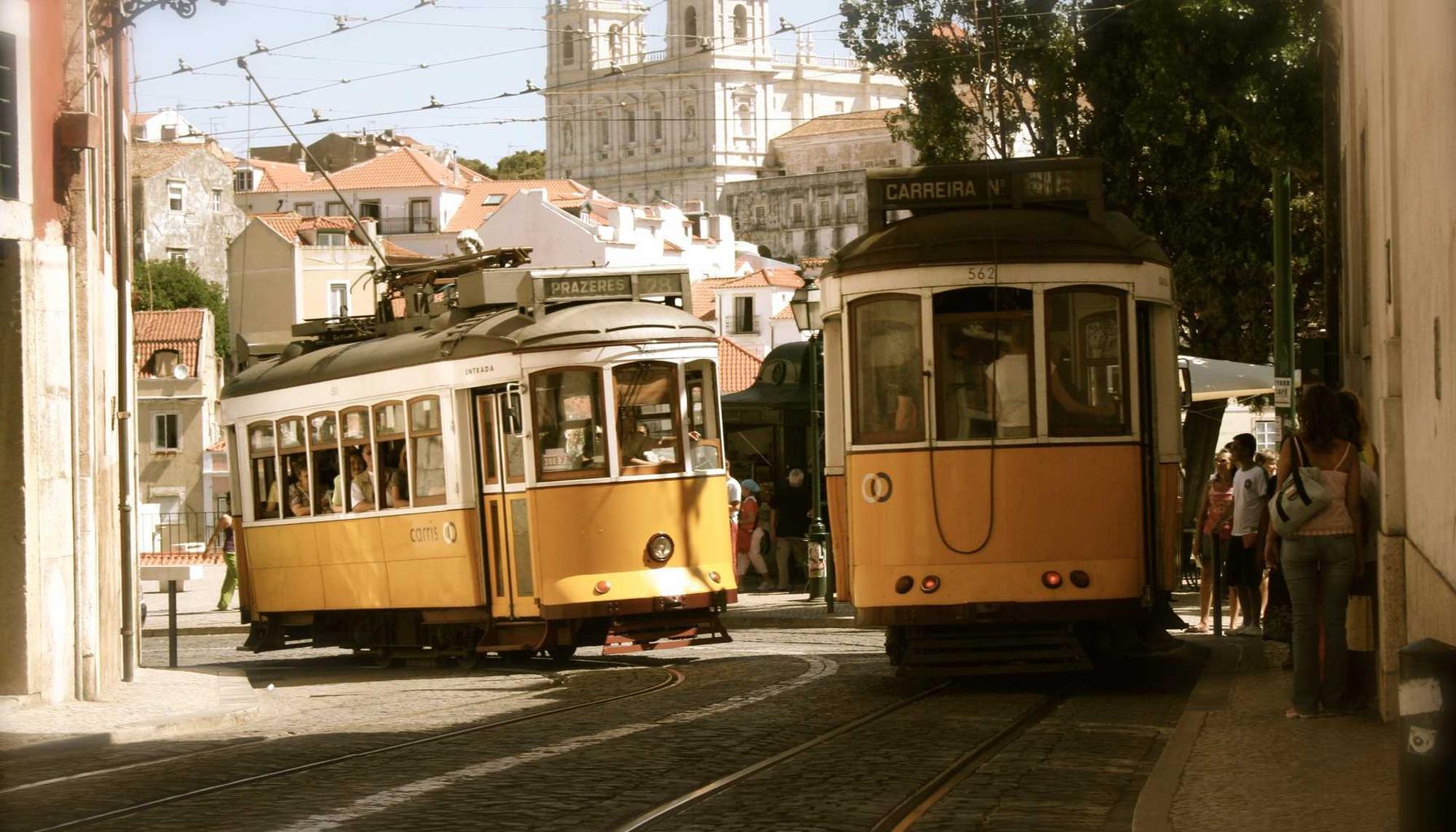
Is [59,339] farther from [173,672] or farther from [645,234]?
[645,234]

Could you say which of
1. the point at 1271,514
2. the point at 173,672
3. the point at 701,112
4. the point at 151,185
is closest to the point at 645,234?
the point at 151,185

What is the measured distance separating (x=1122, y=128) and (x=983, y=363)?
23.5 metres

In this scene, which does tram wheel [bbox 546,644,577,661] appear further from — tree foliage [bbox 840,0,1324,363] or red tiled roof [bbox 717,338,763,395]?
red tiled roof [bbox 717,338,763,395]

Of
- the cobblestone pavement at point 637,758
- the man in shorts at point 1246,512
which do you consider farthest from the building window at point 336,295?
the man in shorts at point 1246,512

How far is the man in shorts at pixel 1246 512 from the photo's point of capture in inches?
631

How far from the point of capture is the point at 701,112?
176 metres

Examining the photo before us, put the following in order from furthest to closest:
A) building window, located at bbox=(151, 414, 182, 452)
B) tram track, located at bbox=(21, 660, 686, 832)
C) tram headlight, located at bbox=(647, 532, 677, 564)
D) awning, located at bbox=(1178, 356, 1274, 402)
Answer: building window, located at bbox=(151, 414, 182, 452) → awning, located at bbox=(1178, 356, 1274, 402) → tram headlight, located at bbox=(647, 532, 677, 564) → tram track, located at bbox=(21, 660, 686, 832)

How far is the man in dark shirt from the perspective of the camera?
3044 centimetres

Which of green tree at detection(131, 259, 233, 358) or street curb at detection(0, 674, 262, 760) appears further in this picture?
green tree at detection(131, 259, 233, 358)

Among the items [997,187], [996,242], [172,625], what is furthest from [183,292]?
[996,242]

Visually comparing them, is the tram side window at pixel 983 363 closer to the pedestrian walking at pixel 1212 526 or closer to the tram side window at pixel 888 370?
the tram side window at pixel 888 370

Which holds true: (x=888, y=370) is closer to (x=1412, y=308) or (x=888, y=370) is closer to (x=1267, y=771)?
(x=1412, y=308)

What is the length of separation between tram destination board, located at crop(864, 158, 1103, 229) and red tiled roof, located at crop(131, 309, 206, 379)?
6706cm

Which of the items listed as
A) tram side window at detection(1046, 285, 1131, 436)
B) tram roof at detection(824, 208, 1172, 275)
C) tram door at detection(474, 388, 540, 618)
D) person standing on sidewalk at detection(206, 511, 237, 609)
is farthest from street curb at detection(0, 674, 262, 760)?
person standing on sidewalk at detection(206, 511, 237, 609)
